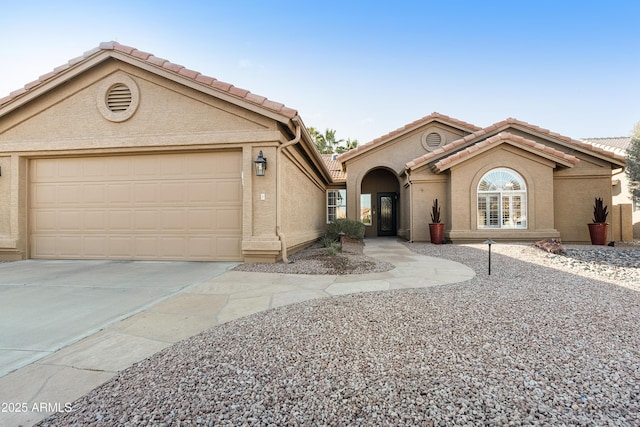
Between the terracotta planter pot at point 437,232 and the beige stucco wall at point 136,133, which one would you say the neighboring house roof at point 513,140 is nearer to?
the terracotta planter pot at point 437,232

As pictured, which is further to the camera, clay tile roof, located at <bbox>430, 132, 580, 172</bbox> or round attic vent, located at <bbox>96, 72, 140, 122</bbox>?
clay tile roof, located at <bbox>430, 132, 580, 172</bbox>

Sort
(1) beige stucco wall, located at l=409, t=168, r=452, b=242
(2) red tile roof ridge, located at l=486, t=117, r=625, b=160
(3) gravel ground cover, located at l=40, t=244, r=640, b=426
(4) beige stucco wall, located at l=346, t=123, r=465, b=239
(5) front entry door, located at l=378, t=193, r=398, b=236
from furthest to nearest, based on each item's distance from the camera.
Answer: (5) front entry door, located at l=378, t=193, r=398, b=236 → (4) beige stucco wall, located at l=346, t=123, r=465, b=239 → (1) beige stucco wall, located at l=409, t=168, r=452, b=242 → (2) red tile roof ridge, located at l=486, t=117, r=625, b=160 → (3) gravel ground cover, located at l=40, t=244, r=640, b=426

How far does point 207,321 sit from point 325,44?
38.5 feet

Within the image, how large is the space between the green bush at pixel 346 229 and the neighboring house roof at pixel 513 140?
328 cm

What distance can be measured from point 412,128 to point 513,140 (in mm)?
5012

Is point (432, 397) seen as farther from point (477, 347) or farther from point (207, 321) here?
point (207, 321)

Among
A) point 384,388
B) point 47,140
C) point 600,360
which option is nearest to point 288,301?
point 384,388

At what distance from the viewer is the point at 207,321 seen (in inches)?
127

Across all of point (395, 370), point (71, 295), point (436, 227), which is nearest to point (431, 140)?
point (436, 227)

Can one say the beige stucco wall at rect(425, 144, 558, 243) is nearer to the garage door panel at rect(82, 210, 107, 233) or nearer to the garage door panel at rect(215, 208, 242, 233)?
the garage door panel at rect(215, 208, 242, 233)

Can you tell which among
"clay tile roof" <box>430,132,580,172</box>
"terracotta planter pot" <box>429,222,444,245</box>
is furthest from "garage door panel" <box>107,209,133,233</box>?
"clay tile roof" <box>430,132,580,172</box>

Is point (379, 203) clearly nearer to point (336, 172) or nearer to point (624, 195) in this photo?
point (336, 172)

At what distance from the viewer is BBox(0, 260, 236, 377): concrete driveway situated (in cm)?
279

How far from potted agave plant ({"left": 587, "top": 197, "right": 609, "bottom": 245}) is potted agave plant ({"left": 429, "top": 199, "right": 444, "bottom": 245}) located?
17.3 feet
